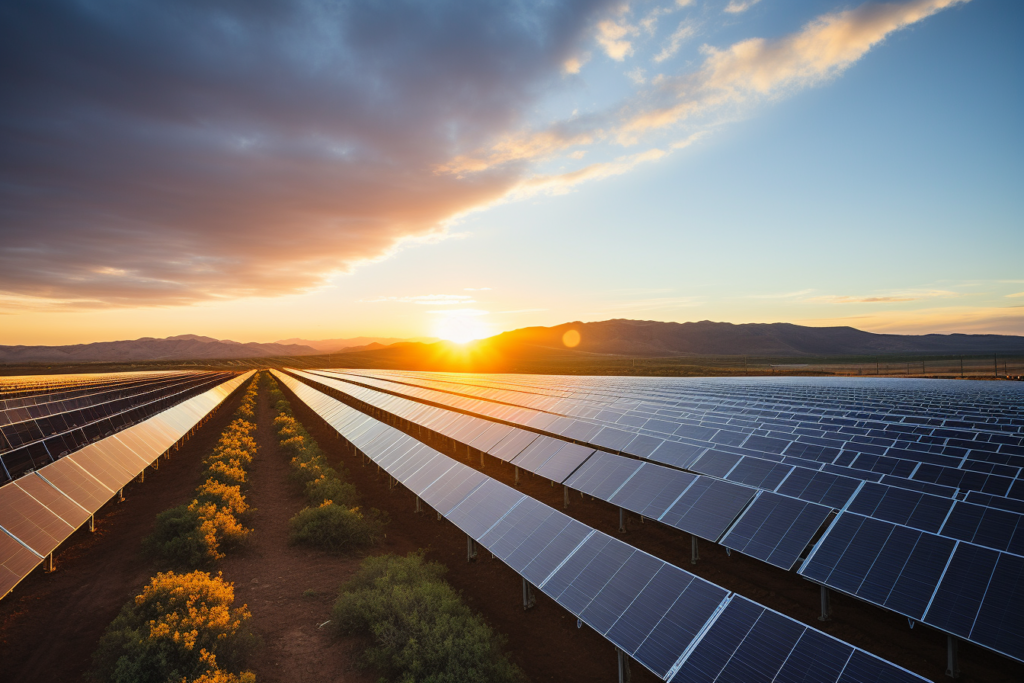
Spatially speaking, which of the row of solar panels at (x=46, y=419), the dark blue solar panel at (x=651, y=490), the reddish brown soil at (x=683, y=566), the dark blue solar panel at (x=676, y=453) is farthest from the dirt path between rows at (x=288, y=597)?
the row of solar panels at (x=46, y=419)

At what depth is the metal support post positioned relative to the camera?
1010 cm

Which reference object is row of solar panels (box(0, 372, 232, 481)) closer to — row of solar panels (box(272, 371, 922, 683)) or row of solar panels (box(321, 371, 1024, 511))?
row of solar panels (box(272, 371, 922, 683))

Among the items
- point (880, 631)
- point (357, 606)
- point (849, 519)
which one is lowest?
point (880, 631)

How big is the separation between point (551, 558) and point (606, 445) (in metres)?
8.38

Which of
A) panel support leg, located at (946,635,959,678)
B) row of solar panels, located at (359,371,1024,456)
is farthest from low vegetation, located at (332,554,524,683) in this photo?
row of solar panels, located at (359,371,1024,456)

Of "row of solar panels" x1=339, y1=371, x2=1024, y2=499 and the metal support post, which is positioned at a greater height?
"row of solar panels" x1=339, y1=371, x2=1024, y2=499

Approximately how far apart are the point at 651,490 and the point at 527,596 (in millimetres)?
4288

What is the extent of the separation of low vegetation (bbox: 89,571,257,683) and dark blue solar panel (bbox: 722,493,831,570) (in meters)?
9.55

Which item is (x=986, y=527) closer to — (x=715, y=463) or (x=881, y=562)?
(x=881, y=562)

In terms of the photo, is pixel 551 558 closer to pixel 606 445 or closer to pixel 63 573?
pixel 606 445

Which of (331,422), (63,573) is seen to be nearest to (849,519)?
(63,573)

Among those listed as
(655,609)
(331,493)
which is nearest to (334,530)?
(331,493)

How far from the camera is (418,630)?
333 inches

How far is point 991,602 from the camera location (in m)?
6.82
